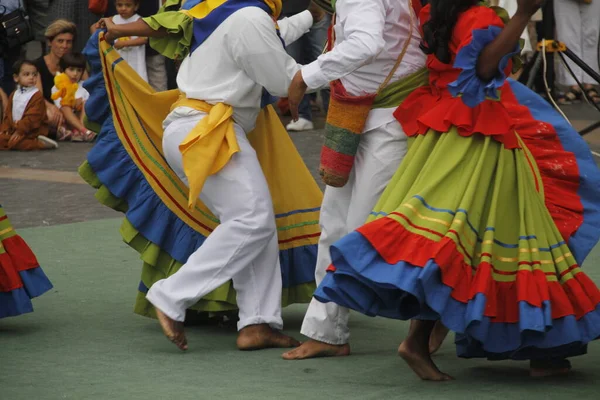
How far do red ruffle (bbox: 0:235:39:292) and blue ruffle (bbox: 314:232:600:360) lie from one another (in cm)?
178

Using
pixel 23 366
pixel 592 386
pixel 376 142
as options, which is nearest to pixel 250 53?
pixel 376 142

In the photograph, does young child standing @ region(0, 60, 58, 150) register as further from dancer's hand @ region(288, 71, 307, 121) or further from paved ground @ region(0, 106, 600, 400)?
dancer's hand @ region(288, 71, 307, 121)

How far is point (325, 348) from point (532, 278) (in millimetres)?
1098

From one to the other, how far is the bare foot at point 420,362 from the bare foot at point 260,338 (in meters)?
0.82

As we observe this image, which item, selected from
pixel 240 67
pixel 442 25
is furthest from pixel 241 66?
pixel 442 25

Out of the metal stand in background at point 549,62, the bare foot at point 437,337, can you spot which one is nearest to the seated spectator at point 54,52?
the metal stand in background at point 549,62

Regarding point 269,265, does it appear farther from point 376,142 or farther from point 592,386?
point 592,386

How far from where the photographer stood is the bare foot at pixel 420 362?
471 cm

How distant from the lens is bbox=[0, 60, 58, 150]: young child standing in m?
11.9

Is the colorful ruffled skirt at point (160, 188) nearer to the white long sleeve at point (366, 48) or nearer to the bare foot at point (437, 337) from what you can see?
the bare foot at point (437, 337)

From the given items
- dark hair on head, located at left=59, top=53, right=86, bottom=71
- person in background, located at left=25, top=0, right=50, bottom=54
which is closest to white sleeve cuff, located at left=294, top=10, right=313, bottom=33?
dark hair on head, located at left=59, top=53, right=86, bottom=71

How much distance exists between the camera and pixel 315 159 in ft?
35.9

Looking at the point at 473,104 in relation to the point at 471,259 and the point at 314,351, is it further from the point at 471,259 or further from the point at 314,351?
the point at 314,351

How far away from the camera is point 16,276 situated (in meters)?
5.65
